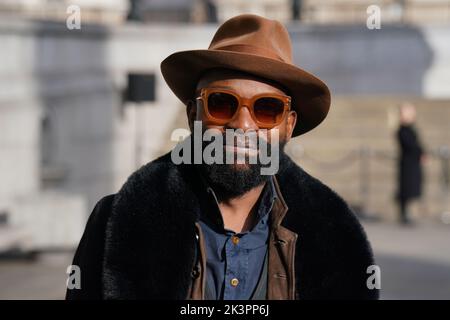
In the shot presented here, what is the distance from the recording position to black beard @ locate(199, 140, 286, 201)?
12.1 ft

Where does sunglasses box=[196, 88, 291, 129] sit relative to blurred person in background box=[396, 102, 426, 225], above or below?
below

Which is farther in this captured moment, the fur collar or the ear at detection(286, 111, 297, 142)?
the ear at detection(286, 111, 297, 142)

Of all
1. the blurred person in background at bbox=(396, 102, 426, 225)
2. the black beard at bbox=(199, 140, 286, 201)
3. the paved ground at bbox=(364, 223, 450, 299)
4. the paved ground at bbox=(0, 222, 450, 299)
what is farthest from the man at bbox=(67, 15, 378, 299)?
the blurred person in background at bbox=(396, 102, 426, 225)

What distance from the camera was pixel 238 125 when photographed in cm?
374

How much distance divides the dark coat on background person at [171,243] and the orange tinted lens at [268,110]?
0.30m

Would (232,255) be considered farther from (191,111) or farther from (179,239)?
(191,111)

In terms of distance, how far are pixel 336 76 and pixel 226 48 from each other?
22185 millimetres

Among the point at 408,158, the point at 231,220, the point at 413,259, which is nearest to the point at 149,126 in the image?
the point at 408,158

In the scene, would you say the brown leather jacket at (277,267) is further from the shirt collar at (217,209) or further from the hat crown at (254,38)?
the hat crown at (254,38)

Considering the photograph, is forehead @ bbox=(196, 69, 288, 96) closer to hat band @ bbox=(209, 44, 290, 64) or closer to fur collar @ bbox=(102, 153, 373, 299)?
hat band @ bbox=(209, 44, 290, 64)

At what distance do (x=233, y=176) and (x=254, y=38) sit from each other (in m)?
0.49

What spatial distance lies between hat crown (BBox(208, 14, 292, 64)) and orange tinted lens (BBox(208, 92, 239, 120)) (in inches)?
6.7

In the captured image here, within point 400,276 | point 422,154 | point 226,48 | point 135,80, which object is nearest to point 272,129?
point 226,48
